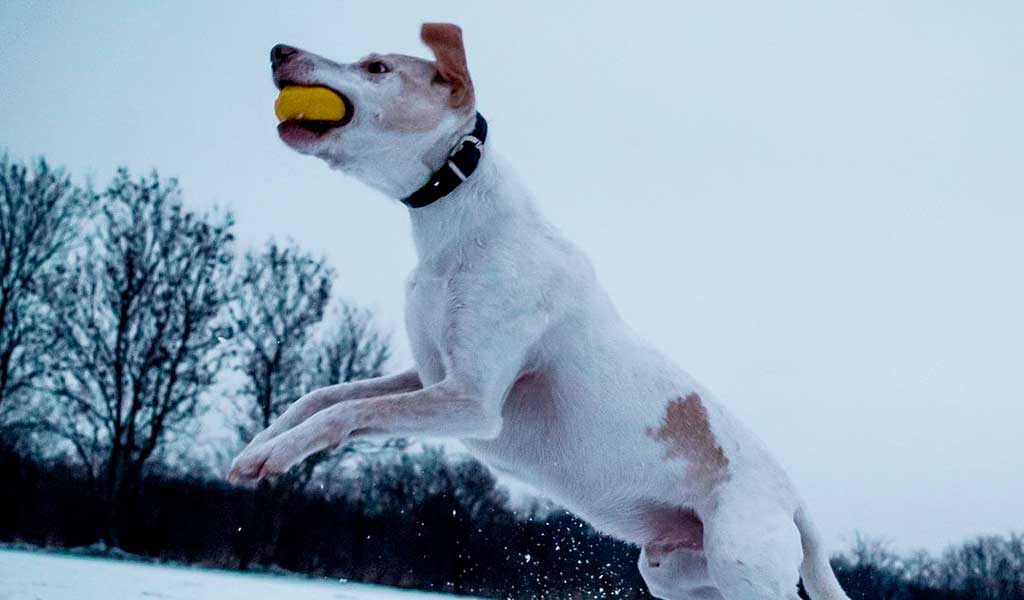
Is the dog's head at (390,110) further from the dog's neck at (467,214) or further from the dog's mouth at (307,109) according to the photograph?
the dog's neck at (467,214)

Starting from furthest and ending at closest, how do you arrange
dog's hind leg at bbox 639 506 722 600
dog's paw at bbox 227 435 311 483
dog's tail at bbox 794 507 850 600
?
1. dog's tail at bbox 794 507 850 600
2. dog's hind leg at bbox 639 506 722 600
3. dog's paw at bbox 227 435 311 483

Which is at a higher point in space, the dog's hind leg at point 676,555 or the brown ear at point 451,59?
the brown ear at point 451,59

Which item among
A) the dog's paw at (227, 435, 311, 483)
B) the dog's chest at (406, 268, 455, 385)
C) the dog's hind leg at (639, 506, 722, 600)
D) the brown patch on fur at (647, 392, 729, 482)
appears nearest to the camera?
the dog's paw at (227, 435, 311, 483)

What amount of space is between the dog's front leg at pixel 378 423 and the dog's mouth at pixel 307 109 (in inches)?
39.8

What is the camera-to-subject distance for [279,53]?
3.59m

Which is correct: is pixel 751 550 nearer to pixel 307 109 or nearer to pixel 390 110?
pixel 390 110

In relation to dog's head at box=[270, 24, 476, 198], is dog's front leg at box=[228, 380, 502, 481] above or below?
below

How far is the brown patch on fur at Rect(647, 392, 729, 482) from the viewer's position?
4012 mm

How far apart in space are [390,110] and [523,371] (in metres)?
1.16

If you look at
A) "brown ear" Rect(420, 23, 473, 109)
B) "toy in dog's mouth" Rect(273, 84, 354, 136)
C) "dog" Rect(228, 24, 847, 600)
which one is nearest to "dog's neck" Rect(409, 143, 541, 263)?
"dog" Rect(228, 24, 847, 600)

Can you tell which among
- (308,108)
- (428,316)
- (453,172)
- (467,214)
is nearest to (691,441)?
(428,316)

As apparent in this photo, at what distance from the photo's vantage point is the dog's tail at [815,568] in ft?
14.3

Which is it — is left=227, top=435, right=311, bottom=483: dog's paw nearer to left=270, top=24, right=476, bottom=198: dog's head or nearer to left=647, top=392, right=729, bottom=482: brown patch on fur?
left=270, top=24, right=476, bottom=198: dog's head

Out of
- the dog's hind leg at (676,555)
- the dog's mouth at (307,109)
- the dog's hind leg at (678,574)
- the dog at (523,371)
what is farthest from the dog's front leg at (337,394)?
the dog's hind leg at (678,574)
